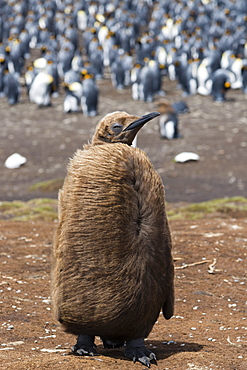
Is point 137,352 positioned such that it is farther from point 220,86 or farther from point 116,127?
point 220,86

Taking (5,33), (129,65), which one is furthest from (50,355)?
(5,33)

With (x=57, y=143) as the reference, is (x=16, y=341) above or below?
above

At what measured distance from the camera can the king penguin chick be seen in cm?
337

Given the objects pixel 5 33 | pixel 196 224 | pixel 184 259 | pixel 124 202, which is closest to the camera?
pixel 124 202

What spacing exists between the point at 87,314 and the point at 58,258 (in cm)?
33

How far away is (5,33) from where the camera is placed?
1596 inches

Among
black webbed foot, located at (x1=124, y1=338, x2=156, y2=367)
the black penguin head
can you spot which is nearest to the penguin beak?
the black penguin head

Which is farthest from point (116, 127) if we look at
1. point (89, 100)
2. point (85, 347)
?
point (89, 100)

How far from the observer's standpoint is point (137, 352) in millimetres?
3512

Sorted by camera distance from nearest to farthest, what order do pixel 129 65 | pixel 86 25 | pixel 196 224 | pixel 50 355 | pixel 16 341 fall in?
pixel 50 355 → pixel 16 341 → pixel 196 224 → pixel 129 65 → pixel 86 25

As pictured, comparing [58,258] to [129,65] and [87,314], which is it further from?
[129,65]

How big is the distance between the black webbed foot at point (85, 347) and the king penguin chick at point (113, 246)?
0.06 metres

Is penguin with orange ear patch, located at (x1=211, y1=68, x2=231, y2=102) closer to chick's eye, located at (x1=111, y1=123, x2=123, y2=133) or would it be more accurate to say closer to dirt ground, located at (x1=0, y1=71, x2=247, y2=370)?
dirt ground, located at (x1=0, y1=71, x2=247, y2=370)

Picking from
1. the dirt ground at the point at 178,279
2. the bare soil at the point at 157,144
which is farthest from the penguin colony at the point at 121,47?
the dirt ground at the point at 178,279
